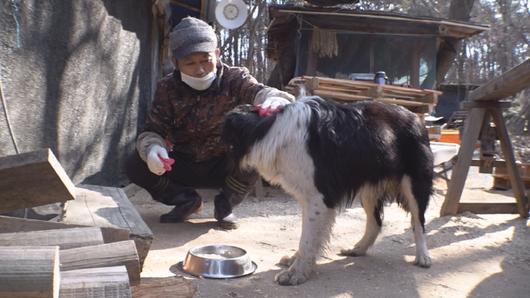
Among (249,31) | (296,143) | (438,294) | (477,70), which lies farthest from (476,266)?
(477,70)

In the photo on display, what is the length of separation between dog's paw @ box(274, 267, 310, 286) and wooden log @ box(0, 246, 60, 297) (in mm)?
1716

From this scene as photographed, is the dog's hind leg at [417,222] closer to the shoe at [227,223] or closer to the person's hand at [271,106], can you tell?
the person's hand at [271,106]

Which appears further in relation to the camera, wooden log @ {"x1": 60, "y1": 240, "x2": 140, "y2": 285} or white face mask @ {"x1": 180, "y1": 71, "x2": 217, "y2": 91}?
white face mask @ {"x1": 180, "y1": 71, "x2": 217, "y2": 91}

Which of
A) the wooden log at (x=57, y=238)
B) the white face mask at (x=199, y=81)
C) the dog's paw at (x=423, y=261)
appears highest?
the white face mask at (x=199, y=81)

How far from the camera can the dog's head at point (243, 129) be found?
3037mm

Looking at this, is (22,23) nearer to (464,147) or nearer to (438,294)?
(438,294)

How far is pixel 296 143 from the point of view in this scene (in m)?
2.95

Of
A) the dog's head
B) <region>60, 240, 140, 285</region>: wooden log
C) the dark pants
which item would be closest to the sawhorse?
the dark pants

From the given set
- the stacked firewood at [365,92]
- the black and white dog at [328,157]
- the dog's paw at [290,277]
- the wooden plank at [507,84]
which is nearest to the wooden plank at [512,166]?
the wooden plank at [507,84]

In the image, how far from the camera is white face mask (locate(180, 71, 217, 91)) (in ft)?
12.9

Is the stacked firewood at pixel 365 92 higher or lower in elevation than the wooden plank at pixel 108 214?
higher

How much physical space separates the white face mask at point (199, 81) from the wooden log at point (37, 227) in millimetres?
1947

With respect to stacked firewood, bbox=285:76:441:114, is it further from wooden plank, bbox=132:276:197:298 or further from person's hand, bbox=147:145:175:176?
wooden plank, bbox=132:276:197:298

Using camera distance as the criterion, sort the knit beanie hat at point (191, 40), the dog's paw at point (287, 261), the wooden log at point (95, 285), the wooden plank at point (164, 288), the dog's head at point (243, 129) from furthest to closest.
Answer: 1. the knit beanie hat at point (191, 40)
2. the dog's paw at point (287, 261)
3. the dog's head at point (243, 129)
4. the wooden plank at point (164, 288)
5. the wooden log at point (95, 285)
